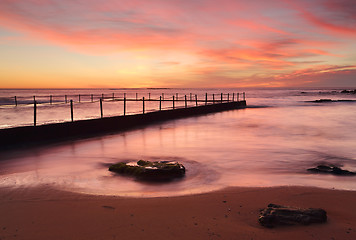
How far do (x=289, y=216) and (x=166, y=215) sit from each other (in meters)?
1.88

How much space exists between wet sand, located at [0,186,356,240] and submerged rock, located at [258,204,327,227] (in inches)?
4.2

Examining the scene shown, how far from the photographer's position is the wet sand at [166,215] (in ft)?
13.9

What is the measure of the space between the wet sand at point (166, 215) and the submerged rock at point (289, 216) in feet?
0.35

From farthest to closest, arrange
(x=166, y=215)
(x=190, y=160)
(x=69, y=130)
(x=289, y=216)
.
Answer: (x=69, y=130) < (x=190, y=160) < (x=166, y=215) < (x=289, y=216)

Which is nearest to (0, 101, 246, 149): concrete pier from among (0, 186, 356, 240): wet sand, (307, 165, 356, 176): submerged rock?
(0, 186, 356, 240): wet sand

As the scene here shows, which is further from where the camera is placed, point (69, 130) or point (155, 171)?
point (69, 130)

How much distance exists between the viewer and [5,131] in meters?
11.6

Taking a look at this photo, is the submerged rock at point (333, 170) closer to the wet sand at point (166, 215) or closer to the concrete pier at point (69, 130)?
the wet sand at point (166, 215)

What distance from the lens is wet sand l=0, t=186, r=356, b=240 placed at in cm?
423

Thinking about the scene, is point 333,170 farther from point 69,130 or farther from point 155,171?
point 69,130

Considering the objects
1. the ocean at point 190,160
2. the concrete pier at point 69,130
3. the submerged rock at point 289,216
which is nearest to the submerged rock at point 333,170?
the ocean at point 190,160

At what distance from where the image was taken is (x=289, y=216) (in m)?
→ 4.57

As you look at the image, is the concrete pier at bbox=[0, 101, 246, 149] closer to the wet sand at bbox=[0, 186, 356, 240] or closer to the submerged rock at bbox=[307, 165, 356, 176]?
the wet sand at bbox=[0, 186, 356, 240]

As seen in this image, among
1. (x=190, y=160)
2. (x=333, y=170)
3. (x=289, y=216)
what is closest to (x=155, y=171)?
(x=190, y=160)
